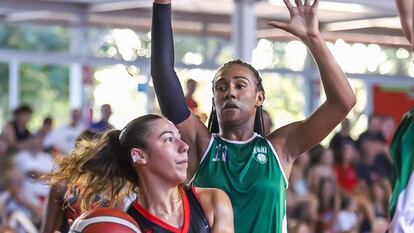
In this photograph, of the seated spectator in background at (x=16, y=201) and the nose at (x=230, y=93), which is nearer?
the nose at (x=230, y=93)

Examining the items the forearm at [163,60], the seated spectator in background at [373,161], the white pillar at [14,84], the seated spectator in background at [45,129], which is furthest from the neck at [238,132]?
the white pillar at [14,84]

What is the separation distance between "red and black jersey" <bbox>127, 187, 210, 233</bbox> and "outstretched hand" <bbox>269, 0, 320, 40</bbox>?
0.82m

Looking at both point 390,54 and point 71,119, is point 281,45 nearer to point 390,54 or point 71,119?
point 390,54

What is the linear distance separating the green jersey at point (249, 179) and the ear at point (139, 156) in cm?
46

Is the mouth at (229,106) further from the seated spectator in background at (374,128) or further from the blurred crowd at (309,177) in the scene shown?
the seated spectator in background at (374,128)

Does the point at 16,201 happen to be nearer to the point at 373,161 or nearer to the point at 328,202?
the point at 328,202

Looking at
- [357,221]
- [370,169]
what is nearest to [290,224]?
[357,221]

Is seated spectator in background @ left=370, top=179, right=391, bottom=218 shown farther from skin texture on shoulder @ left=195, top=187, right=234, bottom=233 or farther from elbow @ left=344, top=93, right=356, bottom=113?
skin texture on shoulder @ left=195, top=187, right=234, bottom=233

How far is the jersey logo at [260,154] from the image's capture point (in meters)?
5.20

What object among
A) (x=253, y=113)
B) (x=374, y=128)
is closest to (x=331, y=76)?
(x=253, y=113)

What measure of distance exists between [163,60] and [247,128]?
0.51 meters

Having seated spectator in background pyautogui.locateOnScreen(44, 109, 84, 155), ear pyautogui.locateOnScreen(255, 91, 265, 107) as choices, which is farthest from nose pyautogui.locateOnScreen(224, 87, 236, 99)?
seated spectator in background pyautogui.locateOnScreen(44, 109, 84, 155)

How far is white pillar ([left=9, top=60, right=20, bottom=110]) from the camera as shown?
51.2ft

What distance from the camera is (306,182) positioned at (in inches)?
522
